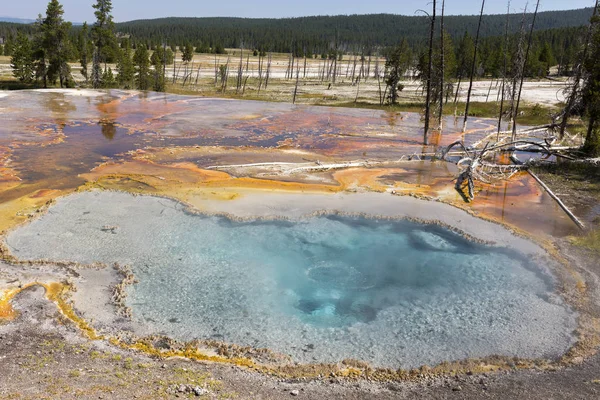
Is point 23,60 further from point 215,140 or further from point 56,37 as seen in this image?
point 215,140

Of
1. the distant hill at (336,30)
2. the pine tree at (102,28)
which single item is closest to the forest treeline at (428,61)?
the pine tree at (102,28)

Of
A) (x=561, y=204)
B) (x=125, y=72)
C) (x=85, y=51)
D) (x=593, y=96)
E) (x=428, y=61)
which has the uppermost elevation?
(x=85, y=51)

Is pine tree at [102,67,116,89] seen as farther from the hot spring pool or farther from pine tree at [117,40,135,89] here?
the hot spring pool

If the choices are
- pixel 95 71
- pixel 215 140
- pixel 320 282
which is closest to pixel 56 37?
pixel 95 71

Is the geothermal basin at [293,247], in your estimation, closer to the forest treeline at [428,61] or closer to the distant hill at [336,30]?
the forest treeline at [428,61]

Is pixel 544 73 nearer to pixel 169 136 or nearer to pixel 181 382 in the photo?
pixel 169 136

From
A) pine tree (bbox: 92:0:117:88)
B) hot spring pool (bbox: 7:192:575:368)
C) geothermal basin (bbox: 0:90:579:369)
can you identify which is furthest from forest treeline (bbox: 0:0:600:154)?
hot spring pool (bbox: 7:192:575:368)
